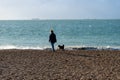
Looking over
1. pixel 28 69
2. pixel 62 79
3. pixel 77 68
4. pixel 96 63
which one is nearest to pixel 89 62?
pixel 96 63

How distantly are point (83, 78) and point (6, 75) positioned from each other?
3345 millimetres

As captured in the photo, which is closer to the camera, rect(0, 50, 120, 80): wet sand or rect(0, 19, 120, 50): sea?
rect(0, 50, 120, 80): wet sand

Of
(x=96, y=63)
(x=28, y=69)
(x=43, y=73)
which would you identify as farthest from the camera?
(x=96, y=63)

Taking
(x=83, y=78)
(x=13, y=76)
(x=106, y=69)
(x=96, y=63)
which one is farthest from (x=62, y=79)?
(x=96, y=63)

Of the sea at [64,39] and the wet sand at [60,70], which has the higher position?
the sea at [64,39]

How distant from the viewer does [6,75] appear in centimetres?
1521

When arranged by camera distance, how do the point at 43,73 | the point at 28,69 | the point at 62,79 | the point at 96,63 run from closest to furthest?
the point at 62,79 → the point at 43,73 → the point at 28,69 → the point at 96,63

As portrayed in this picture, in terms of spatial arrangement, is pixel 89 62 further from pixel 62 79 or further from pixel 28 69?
pixel 62 79

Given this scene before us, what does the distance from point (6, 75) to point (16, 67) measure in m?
2.41

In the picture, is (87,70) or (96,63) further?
(96,63)

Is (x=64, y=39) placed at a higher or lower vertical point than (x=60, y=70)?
higher

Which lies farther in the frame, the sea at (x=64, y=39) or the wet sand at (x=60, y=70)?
the sea at (x=64, y=39)

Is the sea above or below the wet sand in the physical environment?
above

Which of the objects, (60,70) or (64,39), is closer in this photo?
(60,70)
